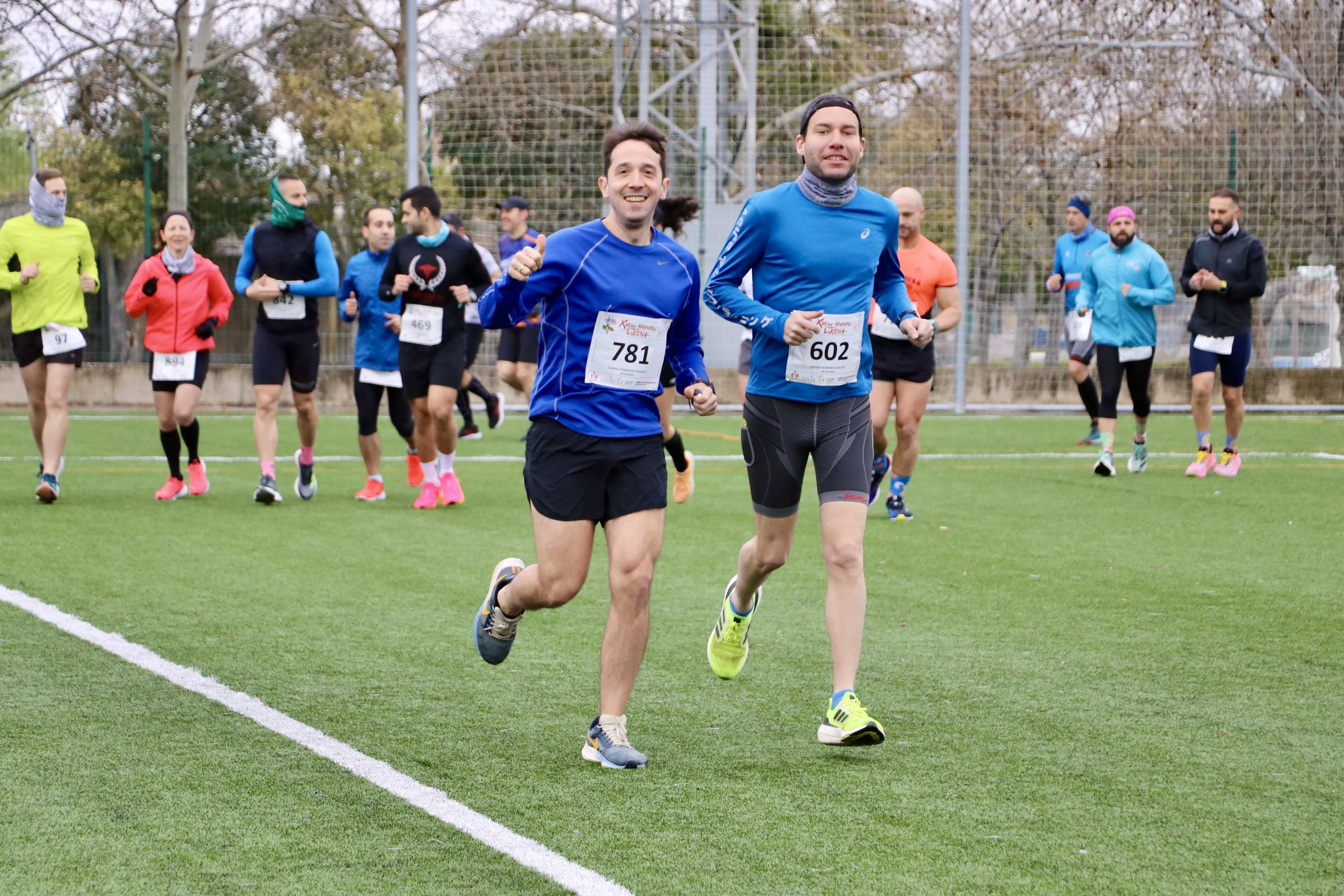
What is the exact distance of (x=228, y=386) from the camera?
824 inches

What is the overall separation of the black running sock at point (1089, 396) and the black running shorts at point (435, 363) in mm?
7270

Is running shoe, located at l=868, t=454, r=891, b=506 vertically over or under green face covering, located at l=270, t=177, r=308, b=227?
under

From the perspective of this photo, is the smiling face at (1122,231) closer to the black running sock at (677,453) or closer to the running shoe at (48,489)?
the black running sock at (677,453)

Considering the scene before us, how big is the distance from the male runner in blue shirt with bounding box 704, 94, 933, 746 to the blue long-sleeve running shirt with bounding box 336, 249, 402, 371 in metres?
5.78

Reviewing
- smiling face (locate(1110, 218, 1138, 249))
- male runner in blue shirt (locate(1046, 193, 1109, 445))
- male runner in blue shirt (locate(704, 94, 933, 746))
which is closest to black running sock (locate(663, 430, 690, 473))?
male runner in blue shirt (locate(704, 94, 933, 746))

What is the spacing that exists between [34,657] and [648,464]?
258 cm

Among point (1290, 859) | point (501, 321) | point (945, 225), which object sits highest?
point (945, 225)

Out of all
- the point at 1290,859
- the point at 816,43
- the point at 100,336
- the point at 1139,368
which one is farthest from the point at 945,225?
the point at 1290,859

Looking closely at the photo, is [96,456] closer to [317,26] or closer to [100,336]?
[100,336]

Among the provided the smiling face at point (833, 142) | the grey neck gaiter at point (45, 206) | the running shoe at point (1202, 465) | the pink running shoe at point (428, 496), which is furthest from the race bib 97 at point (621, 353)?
the running shoe at point (1202, 465)

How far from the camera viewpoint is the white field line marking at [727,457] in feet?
44.9

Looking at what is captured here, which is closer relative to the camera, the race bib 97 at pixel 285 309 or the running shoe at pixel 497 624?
the running shoe at pixel 497 624

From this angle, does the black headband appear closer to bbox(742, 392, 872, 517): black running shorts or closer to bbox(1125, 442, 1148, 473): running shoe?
bbox(742, 392, 872, 517): black running shorts

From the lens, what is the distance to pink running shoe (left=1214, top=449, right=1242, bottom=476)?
12.8 m
